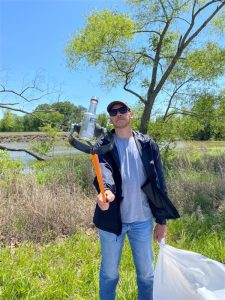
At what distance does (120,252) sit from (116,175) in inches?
21.0

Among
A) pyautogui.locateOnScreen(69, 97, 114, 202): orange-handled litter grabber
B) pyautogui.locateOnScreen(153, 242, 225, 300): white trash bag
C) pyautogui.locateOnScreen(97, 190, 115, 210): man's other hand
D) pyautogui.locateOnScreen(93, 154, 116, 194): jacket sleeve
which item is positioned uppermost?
pyautogui.locateOnScreen(69, 97, 114, 202): orange-handled litter grabber

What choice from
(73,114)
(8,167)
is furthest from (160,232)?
(8,167)

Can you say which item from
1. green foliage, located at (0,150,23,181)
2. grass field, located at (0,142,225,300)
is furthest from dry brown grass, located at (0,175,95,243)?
green foliage, located at (0,150,23,181)

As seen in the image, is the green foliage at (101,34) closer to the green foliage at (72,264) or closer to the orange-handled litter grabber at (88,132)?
the green foliage at (72,264)

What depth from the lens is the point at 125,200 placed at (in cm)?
236

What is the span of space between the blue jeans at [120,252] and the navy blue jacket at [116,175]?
8cm

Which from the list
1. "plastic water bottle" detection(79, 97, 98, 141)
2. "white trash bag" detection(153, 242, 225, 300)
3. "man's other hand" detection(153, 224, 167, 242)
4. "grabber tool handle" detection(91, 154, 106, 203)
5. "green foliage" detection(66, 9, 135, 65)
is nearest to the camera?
"plastic water bottle" detection(79, 97, 98, 141)

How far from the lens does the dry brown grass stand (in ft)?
14.2

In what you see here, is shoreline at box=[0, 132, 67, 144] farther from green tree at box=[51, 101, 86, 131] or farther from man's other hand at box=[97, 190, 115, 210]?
man's other hand at box=[97, 190, 115, 210]

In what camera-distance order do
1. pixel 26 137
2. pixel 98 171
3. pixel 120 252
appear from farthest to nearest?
pixel 26 137 < pixel 120 252 < pixel 98 171

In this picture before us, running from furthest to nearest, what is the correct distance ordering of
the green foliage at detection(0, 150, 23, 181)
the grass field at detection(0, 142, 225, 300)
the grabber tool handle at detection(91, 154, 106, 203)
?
the green foliage at detection(0, 150, 23, 181), the grass field at detection(0, 142, 225, 300), the grabber tool handle at detection(91, 154, 106, 203)

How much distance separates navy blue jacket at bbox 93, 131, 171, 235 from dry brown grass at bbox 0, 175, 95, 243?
7.33 feet

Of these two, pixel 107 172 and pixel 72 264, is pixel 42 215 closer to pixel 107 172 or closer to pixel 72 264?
pixel 72 264

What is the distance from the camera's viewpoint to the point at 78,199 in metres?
5.09
